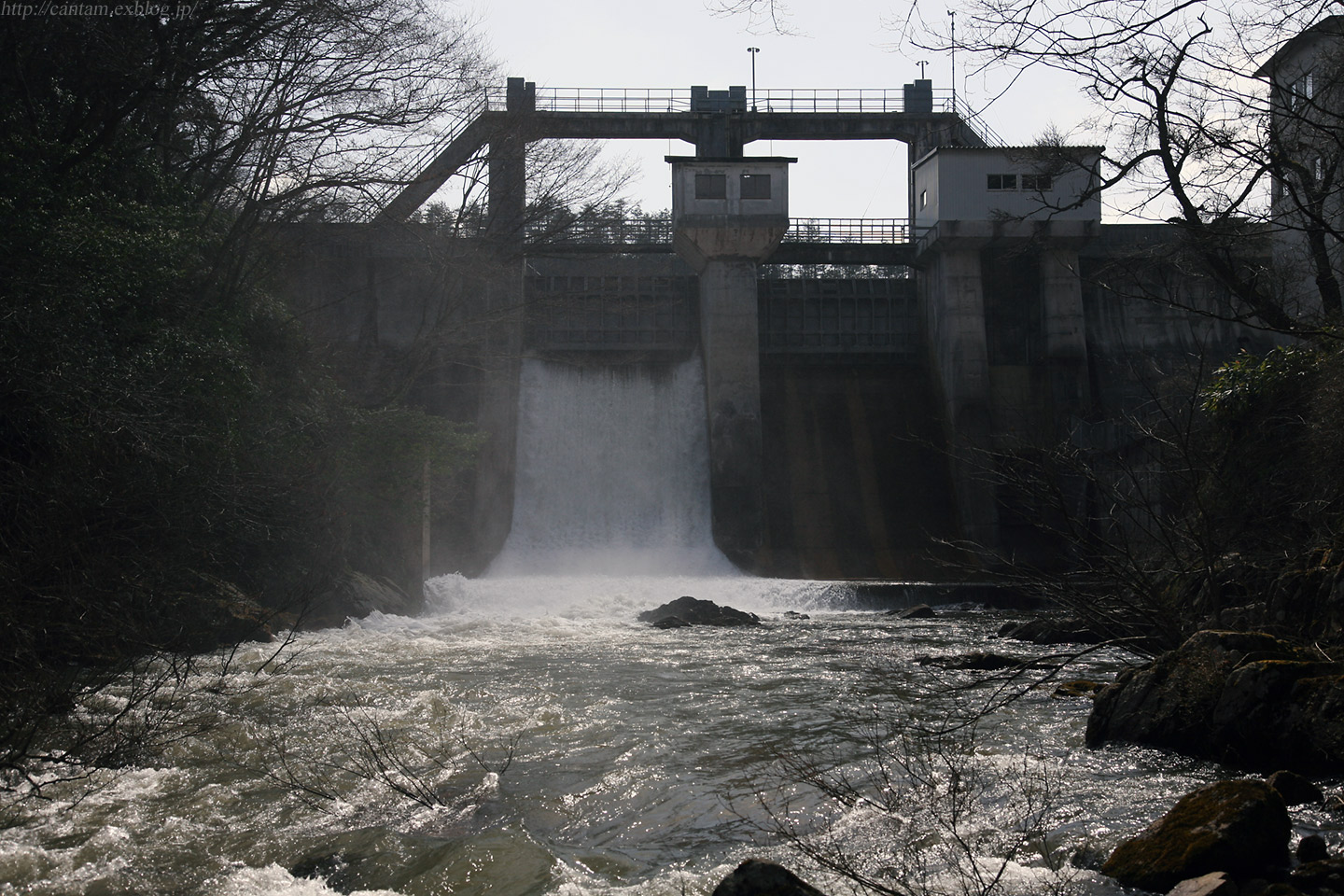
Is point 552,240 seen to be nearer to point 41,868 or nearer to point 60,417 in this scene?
point 60,417

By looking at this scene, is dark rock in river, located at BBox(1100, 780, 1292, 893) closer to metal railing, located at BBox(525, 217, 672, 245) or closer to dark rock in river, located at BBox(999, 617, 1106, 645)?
dark rock in river, located at BBox(999, 617, 1106, 645)

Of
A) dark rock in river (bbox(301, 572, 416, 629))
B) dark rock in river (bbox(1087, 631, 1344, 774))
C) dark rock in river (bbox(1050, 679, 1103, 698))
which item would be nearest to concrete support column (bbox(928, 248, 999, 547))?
dark rock in river (bbox(301, 572, 416, 629))

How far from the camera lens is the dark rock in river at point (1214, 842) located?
4.16 metres

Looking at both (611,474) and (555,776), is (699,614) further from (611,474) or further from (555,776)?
(555,776)

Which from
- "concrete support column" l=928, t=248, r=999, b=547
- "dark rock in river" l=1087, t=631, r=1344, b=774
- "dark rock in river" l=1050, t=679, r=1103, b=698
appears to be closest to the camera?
"dark rock in river" l=1087, t=631, r=1344, b=774

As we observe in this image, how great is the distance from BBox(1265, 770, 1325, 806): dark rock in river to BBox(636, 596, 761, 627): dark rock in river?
10385 millimetres

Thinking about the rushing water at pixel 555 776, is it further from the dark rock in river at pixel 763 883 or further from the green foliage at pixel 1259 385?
the green foliage at pixel 1259 385

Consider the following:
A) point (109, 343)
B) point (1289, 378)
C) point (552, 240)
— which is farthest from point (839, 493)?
point (109, 343)

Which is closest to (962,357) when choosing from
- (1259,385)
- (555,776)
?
(1259,385)

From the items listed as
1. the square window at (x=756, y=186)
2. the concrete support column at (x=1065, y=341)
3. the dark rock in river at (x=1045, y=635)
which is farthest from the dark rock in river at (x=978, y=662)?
the square window at (x=756, y=186)

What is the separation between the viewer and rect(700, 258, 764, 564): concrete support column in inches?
903

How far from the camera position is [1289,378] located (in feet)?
39.8

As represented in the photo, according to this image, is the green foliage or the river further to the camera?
the green foliage

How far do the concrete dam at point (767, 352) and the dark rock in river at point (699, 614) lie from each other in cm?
612
